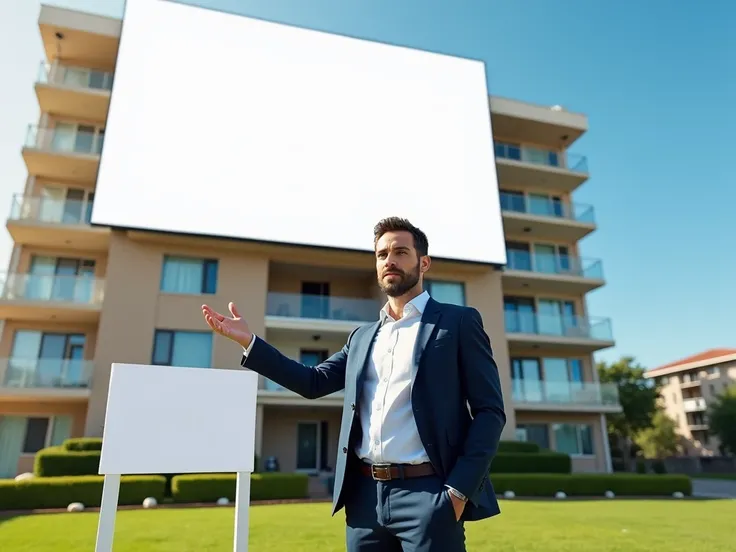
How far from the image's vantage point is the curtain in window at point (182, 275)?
18828 millimetres

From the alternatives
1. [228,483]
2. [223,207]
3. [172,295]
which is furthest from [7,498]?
[223,207]

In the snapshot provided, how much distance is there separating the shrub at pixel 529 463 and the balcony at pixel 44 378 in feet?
44.9

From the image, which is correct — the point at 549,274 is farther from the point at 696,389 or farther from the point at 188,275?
the point at 696,389

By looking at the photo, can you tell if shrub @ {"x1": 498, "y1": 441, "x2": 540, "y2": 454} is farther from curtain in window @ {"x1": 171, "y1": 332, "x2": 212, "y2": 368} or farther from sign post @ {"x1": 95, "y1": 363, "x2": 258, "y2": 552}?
sign post @ {"x1": 95, "y1": 363, "x2": 258, "y2": 552}

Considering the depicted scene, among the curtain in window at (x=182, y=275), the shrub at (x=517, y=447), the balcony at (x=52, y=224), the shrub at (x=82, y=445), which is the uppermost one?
the balcony at (x=52, y=224)

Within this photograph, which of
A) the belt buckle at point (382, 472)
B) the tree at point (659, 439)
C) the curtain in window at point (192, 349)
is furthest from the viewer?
the tree at point (659, 439)

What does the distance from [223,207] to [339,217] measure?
13.2 feet

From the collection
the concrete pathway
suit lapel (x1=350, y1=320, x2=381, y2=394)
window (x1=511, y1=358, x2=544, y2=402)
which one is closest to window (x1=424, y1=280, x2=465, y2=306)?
window (x1=511, y1=358, x2=544, y2=402)

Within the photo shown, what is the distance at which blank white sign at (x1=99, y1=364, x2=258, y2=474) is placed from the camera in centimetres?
303

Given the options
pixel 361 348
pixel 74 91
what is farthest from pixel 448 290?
pixel 361 348

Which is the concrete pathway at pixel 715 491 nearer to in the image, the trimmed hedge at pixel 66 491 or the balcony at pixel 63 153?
the trimmed hedge at pixel 66 491

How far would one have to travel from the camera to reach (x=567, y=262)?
1008 inches

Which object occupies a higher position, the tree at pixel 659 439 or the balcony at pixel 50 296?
the balcony at pixel 50 296

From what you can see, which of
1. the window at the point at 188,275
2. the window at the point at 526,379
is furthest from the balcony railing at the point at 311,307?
the window at the point at 526,379
